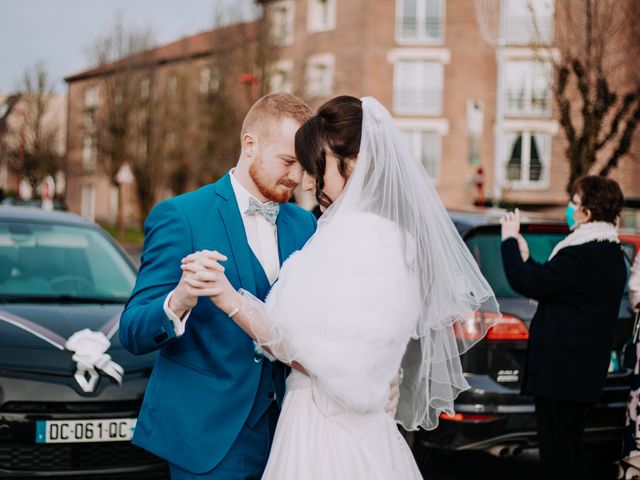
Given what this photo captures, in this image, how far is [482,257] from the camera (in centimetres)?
548

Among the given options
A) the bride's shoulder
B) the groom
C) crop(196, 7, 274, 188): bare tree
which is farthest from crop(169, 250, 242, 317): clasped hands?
crop(196, 7, 274, 188): bare tree

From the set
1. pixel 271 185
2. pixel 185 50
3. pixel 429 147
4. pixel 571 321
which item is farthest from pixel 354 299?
pixel 185 50

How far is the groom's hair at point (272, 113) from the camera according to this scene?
3014 millimetres

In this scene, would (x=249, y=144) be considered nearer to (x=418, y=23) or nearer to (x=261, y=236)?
(x=261, y=236)

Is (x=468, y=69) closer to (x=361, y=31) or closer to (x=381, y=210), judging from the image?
(x=361, y=31)

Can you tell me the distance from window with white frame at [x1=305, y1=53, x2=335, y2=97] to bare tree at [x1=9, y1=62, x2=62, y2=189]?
24672 millimetres

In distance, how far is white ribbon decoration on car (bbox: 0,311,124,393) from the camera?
432 cm

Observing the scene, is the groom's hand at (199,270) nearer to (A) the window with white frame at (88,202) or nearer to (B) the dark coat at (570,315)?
(B) the dark coat at (570,315)

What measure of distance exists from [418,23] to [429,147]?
548cm

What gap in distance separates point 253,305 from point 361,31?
115ft

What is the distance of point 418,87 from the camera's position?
121ft

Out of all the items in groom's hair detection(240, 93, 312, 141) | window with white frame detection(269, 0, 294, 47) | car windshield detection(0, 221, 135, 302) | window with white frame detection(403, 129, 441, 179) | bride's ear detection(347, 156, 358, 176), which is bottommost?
car windshield detection(0, 221, 135, 302)

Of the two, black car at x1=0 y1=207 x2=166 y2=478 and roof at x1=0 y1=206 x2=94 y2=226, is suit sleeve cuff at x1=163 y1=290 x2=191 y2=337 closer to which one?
black car at x1=0 y1=207 x2=166 y2=478

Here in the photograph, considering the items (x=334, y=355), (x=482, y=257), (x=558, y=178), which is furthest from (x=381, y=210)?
(x=558, y=178)
